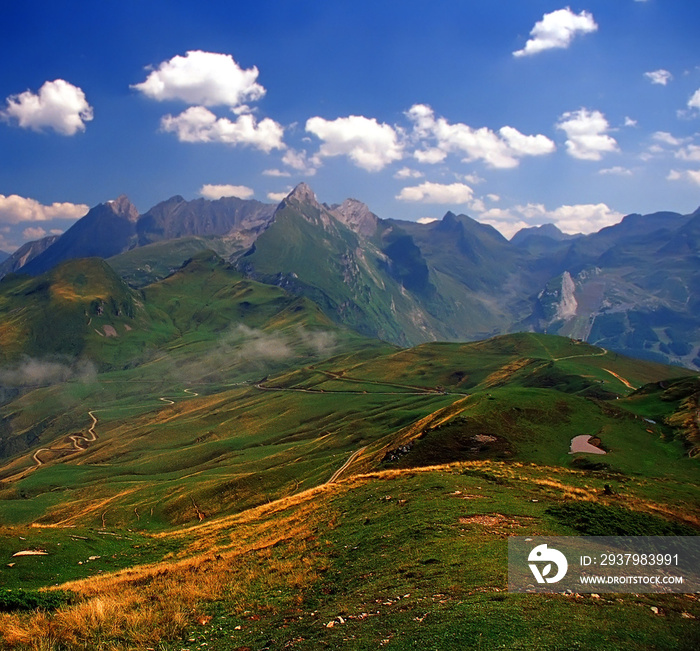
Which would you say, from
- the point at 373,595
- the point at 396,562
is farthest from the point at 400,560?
the point at 373,595

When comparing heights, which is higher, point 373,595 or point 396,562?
point 373,595

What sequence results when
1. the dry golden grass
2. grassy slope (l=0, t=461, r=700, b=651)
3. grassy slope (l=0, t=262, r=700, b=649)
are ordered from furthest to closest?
the dry golden grass → grassy slope (l=0, t=262, r=700, b=649) → grassy slope (l=0, t=461, r=700, b=651)

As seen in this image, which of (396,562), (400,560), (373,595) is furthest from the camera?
(400,560)

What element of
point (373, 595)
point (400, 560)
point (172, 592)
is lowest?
point (400, 560)

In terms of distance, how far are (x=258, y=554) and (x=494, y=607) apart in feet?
66.8

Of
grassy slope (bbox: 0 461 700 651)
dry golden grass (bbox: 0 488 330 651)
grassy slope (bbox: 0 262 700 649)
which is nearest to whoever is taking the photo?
grassy slope (bbox: 0 461 700 651)

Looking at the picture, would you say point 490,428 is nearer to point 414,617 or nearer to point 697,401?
point 697,401

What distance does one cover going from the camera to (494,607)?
19.9 m

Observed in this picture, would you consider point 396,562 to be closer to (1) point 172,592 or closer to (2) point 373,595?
(2) point 373,595

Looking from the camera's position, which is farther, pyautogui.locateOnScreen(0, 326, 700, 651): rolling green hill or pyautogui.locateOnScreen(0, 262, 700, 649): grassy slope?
pyautogui.locateOnScreen(0, 326, 700, 651): rolling green hill

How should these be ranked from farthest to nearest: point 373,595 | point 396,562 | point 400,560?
point 400,560 < point 396,562 < point 373,595

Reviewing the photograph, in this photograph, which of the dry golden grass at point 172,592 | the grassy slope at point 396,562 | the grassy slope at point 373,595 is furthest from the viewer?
the dry golden grass at point 172,592

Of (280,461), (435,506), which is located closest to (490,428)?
(435,506)

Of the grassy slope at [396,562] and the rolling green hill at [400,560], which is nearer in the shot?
the grassy slope at [396,562]
